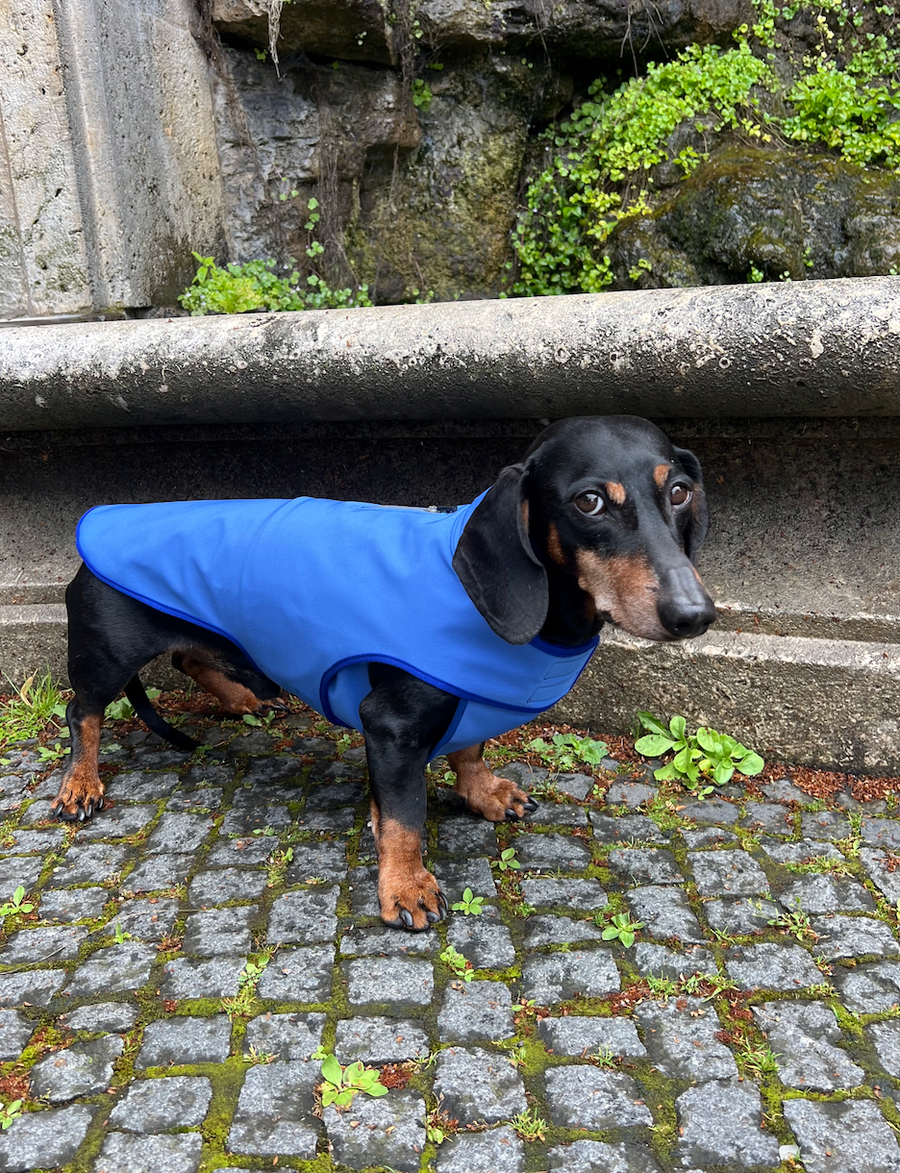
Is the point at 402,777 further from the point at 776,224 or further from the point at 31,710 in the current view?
the point at 776,224

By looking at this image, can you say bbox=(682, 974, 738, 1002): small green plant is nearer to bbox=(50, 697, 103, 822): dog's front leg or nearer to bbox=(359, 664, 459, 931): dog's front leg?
bbox=(359, 664, 459, 931): dog's front leg

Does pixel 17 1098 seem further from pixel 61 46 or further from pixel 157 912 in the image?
pixel 61 46

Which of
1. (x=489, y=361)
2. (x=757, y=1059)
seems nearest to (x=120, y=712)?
(x=489, y=361)

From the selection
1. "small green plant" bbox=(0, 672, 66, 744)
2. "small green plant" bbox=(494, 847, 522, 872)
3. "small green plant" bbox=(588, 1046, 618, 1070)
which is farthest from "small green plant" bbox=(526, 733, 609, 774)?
"small green plant" bbox=(0, 672, 66, 744)

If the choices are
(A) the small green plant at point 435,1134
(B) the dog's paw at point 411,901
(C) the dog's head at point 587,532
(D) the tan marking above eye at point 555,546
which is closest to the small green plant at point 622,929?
(B) the dog's paw at point 411,901

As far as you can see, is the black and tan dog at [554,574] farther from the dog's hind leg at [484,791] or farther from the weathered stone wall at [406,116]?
the weathered stone wall at [406,116]

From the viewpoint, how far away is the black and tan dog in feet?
6.97

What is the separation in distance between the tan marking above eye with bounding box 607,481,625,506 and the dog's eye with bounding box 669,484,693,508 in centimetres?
14

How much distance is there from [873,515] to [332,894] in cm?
203

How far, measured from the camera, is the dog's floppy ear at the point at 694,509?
2.37 meters

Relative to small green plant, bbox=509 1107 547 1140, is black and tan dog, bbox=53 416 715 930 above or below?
above

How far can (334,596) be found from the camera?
254 centimetres

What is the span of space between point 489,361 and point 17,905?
2.04m

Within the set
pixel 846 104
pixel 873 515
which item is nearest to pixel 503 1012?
pixel 873 515
